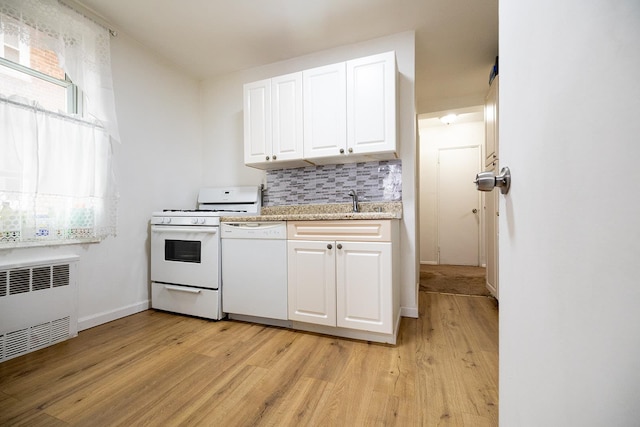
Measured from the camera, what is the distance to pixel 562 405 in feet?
1.17

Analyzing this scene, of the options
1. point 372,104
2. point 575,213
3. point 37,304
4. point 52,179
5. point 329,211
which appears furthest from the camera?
point 329,211

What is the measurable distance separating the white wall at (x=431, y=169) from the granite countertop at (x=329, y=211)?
2999 mm

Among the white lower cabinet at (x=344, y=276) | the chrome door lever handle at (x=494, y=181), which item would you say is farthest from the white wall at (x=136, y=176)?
the chrome door lever handle at (x=494, y=181)

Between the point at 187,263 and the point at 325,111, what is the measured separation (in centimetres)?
176

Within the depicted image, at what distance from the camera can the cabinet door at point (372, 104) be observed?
2.06 meters

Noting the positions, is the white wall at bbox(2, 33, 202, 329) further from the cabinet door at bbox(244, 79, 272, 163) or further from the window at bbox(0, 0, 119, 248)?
the cabinet door at bbox(244, 79, 272, 163)

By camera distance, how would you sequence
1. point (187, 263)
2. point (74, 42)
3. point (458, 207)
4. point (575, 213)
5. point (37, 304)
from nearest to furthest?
1. point (575, 213)
2. point (37, 304)
3. point (74, 42)
4. point (187, 263)
5. point (458, 207)

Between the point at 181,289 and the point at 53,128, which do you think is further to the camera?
the point at 181,289

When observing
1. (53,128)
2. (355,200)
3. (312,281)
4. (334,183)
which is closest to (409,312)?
(312,281)

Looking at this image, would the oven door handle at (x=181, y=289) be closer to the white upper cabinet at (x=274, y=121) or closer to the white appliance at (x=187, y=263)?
the white appliance at (x=187, y=263)

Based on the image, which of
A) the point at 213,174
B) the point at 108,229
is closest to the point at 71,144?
the point at 108,229

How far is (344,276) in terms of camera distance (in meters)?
1.86

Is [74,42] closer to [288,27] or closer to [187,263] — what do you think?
[288,27]

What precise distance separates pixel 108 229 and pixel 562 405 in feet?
9.05
